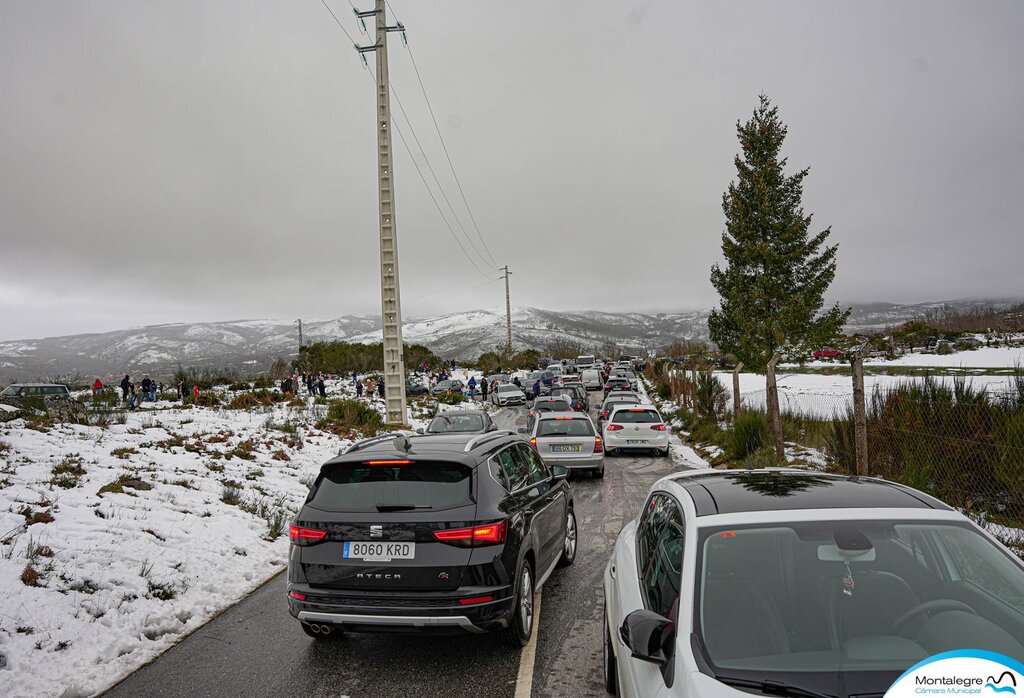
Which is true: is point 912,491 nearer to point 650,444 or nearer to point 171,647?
point 171,647

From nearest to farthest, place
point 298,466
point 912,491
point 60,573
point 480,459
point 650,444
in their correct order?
point 912,491
point 480,459
point 60,573
point 298,466
point 650,444


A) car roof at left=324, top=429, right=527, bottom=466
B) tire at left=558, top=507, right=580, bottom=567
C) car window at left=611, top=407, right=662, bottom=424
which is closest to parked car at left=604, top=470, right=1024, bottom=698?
car roof at left=324, top=429, right=527, bottom=466

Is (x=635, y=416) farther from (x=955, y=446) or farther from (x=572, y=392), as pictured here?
(x=572, y=392)

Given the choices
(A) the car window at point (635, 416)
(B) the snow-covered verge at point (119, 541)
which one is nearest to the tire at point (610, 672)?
(B) the snow-covered verge at point (119, 541)

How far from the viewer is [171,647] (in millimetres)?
5262

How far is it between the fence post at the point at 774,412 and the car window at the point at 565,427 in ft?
13.4

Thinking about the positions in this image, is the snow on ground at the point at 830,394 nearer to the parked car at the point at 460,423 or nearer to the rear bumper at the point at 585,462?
the rear bumper at the point at 585,462

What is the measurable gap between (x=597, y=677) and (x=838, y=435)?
28.7 feet

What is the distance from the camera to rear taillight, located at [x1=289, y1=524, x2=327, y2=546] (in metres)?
4.58

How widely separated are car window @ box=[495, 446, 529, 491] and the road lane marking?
117 cm

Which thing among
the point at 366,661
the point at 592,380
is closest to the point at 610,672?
the point at 366,661

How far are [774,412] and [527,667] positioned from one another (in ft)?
38.9

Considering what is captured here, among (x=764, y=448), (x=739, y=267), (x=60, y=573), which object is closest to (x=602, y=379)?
(x=739, y=267)

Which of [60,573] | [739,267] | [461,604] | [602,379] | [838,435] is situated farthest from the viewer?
[602,379]
